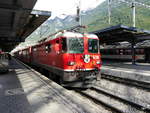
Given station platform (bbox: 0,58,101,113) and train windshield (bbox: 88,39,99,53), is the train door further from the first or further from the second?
station platform (bbox: 0,58,101,113)

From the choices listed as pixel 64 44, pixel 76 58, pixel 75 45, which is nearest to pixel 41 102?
pixel 76 58

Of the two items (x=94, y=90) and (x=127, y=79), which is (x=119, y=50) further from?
(x=94, y=90)

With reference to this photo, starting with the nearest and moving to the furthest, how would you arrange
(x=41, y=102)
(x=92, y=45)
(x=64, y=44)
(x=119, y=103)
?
(x=41, y=102), (x=119, y=103), (x=64, y=44), (x=92, y=45)

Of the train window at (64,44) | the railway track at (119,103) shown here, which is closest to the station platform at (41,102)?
the railway track at (119,103)

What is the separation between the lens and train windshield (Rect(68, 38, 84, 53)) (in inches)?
338

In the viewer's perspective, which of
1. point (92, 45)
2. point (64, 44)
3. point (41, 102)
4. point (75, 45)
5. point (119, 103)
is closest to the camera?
point (41, 102)

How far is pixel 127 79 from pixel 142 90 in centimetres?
242

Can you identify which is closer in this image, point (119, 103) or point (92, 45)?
point (119, 103)

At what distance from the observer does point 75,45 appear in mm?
8758

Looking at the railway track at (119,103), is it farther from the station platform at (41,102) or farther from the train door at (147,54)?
the train door at (147,54)

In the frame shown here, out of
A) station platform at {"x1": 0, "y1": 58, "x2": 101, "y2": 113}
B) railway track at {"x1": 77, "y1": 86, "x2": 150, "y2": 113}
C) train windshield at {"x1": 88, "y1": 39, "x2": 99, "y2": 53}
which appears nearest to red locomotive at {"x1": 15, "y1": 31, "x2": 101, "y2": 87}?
train windshield at {"x1": 88, "y1": 39, "x2": 99, "y2": 53}

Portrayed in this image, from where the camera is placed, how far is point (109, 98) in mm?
7836

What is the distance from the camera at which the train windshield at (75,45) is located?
8.59 m

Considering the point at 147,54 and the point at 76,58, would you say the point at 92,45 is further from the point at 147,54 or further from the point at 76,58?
the point at 147,54
